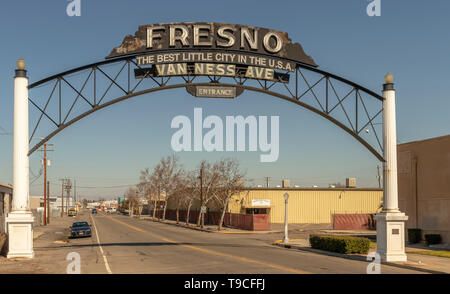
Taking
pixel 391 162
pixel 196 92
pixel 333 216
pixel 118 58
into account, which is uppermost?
pixel 118 58

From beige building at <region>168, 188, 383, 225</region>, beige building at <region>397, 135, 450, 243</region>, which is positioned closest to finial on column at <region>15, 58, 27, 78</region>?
beige building at <region>397, 135, 450, 243</region>

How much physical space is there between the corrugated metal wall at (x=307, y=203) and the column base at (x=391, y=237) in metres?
41.4

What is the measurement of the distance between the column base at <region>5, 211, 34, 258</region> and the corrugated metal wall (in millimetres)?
44669

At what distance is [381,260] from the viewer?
2273 cm

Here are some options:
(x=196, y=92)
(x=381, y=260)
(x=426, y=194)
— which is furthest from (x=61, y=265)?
(x=426, y=194)

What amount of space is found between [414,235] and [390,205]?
1236 cm

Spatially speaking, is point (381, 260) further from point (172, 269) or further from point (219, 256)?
point (172, 269)

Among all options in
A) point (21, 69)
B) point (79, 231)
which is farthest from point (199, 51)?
point (79, 231)

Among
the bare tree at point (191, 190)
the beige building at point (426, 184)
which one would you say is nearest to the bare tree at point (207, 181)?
the bare tree at point (191, 190)

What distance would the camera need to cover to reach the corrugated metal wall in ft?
213

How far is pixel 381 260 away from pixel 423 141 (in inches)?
563

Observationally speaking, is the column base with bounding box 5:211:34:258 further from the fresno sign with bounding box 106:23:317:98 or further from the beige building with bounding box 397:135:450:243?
the beige building with bounding box 397:135:450:243

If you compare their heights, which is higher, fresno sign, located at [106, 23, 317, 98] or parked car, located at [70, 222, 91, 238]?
fresno sign, located at [106, 23, 317, 98]
